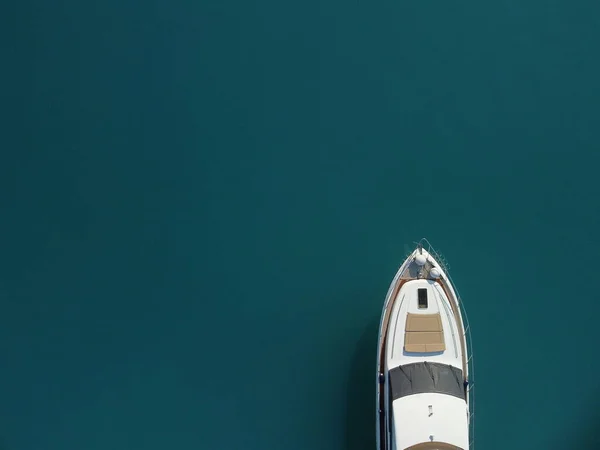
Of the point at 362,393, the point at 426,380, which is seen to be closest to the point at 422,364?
the point at 426,380

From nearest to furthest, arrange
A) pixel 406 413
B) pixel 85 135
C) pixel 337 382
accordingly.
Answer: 1. pixel 406 413
2. pixel 337 382
3. pixel 85 135

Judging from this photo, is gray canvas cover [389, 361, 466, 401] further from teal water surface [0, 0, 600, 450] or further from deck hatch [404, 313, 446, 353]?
teal water surface [0, 0, 600, 450]

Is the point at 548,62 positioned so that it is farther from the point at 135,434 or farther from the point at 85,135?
the point at 135,434

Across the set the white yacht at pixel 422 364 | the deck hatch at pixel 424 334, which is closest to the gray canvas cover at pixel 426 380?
the white yacht at pixel 422 364

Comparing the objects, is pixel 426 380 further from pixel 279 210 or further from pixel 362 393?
pixel 279 210

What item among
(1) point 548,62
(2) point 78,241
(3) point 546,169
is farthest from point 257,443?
(1) point 548,62

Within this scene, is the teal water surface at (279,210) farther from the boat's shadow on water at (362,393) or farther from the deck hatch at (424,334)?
the deck hatch at (424,334)
